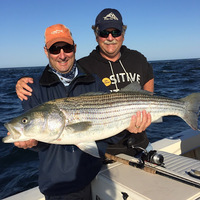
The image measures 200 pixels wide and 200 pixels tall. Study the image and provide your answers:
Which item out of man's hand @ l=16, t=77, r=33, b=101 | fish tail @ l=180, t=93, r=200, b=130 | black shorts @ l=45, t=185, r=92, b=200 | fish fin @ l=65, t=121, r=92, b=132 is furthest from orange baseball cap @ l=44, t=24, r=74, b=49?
fish tail @ l=180, t=93, r=200, b=130

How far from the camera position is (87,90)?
12.1 feet

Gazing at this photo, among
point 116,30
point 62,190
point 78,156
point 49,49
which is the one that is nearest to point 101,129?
point 78,156

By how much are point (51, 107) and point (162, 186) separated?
214 centimetres

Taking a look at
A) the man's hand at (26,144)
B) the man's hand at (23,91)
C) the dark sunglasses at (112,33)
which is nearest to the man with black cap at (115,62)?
the dark sunglasses at (112,33)

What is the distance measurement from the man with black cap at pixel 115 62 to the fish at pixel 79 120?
38.2 inches

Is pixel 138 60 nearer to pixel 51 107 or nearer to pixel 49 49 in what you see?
pixel 49 49

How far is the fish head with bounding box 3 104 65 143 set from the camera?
309 cm

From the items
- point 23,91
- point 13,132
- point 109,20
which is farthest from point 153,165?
point 109,20

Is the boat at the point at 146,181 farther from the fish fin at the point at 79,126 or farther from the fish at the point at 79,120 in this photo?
the fish fin at the point at 79,126

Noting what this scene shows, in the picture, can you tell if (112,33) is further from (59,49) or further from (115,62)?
(59,49)

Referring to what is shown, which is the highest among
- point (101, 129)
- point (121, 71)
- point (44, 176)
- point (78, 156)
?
point (121, 71)

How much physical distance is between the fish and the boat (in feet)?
2.87

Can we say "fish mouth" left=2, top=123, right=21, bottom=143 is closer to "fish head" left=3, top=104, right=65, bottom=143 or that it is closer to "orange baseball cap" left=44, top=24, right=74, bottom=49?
"fish head" left=3, top=104, right=65, bottom=143

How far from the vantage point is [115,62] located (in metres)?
4.87
